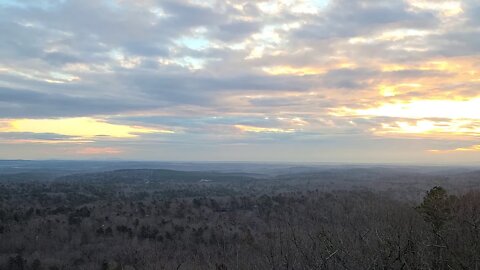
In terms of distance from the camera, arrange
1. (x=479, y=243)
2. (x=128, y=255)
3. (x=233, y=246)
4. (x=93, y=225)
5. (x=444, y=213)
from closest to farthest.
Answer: (x=479, y=243) < (x=444, y=213) < (x=128, y=255) < (x=233, y=246) < (x=93, y=225)

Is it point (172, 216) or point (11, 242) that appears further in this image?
point (172, 216)

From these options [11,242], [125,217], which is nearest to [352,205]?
[125,217]

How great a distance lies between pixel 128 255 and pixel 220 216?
50.5 ft

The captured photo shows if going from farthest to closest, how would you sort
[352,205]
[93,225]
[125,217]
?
[352,205], [125,217], [93,225]

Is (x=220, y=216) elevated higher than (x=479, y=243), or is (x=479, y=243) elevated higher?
(x=479, y=243)

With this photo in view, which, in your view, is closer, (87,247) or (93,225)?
(87,247)

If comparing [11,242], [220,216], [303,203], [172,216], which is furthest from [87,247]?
[303,203]

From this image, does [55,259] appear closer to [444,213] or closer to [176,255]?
[176,255]

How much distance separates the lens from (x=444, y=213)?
15859mm

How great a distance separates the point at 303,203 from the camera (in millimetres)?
48156

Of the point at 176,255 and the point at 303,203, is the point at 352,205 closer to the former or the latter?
the point at 303,203

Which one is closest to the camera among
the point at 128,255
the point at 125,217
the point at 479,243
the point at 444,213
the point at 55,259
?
the point at 479,243

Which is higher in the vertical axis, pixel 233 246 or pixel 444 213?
pixel 444 213

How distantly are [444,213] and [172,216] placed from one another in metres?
26.9
